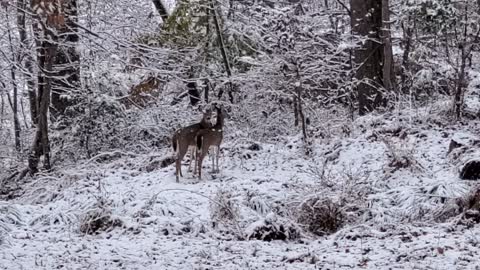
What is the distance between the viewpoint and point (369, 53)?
1241 centimetres

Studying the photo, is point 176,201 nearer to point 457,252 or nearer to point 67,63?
point 457,252

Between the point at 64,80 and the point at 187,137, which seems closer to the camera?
the point at 187,137

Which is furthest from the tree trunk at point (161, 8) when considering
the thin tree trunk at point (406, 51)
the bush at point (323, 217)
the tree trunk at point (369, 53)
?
the bush at point (323, 217)

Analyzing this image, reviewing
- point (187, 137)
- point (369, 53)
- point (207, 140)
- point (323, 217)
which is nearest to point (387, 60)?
point (369, 53)

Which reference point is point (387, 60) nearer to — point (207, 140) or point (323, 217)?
point (207, 140)

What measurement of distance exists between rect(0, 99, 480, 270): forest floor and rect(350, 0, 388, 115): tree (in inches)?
42.4

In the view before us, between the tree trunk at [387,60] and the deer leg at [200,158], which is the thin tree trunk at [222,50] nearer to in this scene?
the tree trunk at [387,60]

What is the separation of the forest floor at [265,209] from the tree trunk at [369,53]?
1.07 metres

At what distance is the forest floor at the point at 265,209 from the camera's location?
6.18 m

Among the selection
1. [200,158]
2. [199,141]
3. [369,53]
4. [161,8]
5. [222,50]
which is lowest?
[200,158]

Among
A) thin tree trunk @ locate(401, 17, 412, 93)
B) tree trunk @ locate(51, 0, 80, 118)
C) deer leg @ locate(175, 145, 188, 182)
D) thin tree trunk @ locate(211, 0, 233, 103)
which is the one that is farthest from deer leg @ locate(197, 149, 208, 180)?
thin tree trunk @ locate(401, 17, 412, 93)

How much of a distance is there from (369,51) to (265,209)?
215 inches

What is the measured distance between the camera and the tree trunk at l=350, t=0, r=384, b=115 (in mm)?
12320

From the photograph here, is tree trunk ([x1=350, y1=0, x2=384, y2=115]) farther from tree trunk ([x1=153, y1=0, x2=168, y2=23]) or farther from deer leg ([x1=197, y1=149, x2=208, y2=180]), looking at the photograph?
tree trunk ([x1=153, y1=0, x2=168, y2=23])
